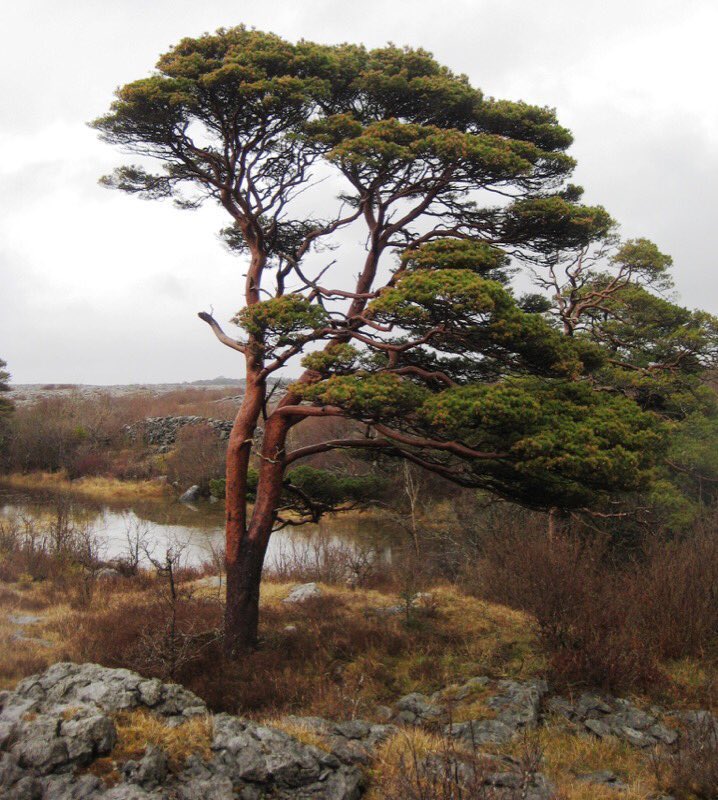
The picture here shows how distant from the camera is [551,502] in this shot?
9.13 m

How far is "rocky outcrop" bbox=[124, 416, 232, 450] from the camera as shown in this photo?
4034 cm

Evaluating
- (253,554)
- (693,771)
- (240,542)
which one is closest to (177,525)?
(240,542)

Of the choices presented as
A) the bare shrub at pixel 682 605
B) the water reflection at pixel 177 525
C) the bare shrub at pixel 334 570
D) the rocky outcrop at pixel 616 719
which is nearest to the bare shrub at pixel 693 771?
the rocky outcrop at pixel 616 719

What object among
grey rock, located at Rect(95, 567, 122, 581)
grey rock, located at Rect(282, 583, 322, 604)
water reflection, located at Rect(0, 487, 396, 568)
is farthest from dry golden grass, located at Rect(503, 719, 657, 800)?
water reflection, located at Rect(0, 487, 396, 568)

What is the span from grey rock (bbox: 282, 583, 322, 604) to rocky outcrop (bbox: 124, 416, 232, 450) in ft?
82.2

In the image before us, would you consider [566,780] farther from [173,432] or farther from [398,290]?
[173,432]

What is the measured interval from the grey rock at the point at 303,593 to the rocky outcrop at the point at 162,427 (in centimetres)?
2505

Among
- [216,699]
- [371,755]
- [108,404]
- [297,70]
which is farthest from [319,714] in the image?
[108,404]

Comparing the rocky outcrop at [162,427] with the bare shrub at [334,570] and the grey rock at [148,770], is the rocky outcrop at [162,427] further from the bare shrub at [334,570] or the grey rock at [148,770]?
the grey rock at [148,770]

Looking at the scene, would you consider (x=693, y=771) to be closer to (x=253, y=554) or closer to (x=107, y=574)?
(x=253, y=554)

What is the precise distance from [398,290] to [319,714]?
5.66 metres

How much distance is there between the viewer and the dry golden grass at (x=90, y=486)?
112 feet

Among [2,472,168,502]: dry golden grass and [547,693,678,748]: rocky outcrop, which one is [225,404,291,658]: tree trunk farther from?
[2,472,168,502]: dry golden grass

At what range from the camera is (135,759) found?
5723 millimetres
